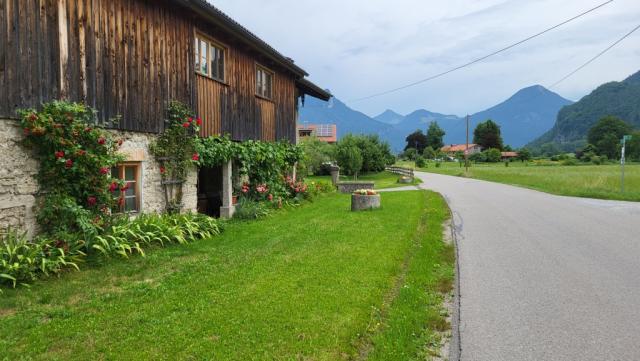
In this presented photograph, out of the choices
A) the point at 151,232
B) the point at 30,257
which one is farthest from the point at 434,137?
the point at 30,257

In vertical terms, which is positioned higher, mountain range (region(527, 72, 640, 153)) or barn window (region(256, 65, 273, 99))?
mountain range (region(527, 72, 640, 153))

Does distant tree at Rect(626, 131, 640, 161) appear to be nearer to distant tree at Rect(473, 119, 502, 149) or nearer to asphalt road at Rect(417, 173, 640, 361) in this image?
distant tree at Rect(473, 119, 502, 149)

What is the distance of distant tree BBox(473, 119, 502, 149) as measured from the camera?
105 meters

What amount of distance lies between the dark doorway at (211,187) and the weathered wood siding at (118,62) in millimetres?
2503

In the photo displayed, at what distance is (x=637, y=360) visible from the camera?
3414 millimetres

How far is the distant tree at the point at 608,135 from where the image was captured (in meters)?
88.7

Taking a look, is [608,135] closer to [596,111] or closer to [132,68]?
[596,111]

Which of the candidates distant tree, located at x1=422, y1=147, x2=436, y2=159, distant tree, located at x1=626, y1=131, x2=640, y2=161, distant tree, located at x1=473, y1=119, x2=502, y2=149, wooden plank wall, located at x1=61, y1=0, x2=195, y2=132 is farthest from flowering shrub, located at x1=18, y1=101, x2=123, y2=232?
distant tree, located at x1=473, y1=119, x2=502, y2=149

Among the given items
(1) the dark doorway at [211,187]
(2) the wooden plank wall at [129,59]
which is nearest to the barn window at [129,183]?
(2) the wooden plank wall at [129,59]

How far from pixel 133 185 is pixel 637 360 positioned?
8.55 meters

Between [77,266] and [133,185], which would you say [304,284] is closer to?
[77,266]

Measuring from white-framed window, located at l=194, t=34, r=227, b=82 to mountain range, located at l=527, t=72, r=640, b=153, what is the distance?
152708mm

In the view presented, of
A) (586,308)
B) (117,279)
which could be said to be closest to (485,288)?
(586,308)

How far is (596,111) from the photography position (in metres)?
150
